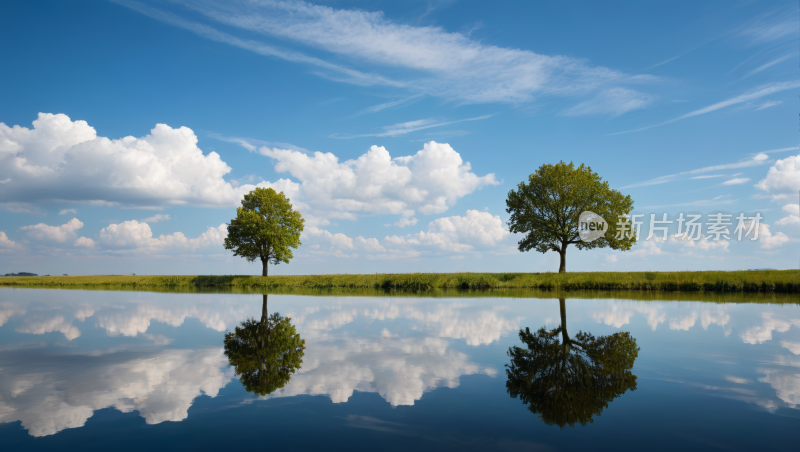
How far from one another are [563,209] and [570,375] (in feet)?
135

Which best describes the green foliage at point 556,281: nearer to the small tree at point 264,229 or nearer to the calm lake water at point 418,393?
the small tree at point 264,229

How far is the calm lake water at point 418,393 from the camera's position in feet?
16.7

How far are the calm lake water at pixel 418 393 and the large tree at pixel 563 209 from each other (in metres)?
33.6

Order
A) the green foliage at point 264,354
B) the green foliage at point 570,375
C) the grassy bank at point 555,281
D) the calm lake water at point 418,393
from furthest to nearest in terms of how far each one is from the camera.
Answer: the grassy bank at point 555,281 < the green foliage at point 264,354 < the green foliage at point 570,375 < the calm lake water at point 418,393

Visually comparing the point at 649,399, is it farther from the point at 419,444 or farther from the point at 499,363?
the point at 419,444

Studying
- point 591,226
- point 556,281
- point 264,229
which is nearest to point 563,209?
point 591,226

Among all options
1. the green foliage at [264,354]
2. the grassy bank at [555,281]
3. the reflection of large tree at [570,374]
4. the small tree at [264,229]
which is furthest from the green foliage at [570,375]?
the small tree at [264,229]

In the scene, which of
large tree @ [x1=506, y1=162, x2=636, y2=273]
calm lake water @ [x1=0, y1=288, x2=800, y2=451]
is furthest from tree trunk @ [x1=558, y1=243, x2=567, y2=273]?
calm lake water @ [x1=0, y1=288, x2=800, y2=451]

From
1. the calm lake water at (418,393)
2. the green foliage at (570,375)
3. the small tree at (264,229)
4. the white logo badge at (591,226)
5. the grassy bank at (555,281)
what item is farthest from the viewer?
the small tree at (264,229)

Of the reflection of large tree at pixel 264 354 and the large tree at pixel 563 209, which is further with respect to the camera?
the large tree at pixel 563 209

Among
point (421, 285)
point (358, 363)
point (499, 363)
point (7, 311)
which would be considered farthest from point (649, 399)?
point (421, 285)

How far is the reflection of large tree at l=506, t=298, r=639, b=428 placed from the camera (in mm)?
6051

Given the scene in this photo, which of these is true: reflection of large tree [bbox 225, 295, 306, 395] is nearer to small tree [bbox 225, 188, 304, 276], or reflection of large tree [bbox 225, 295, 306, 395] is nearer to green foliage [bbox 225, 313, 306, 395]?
green foliage [bbox 225, 313, 306, 395]

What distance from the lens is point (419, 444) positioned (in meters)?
4.88
